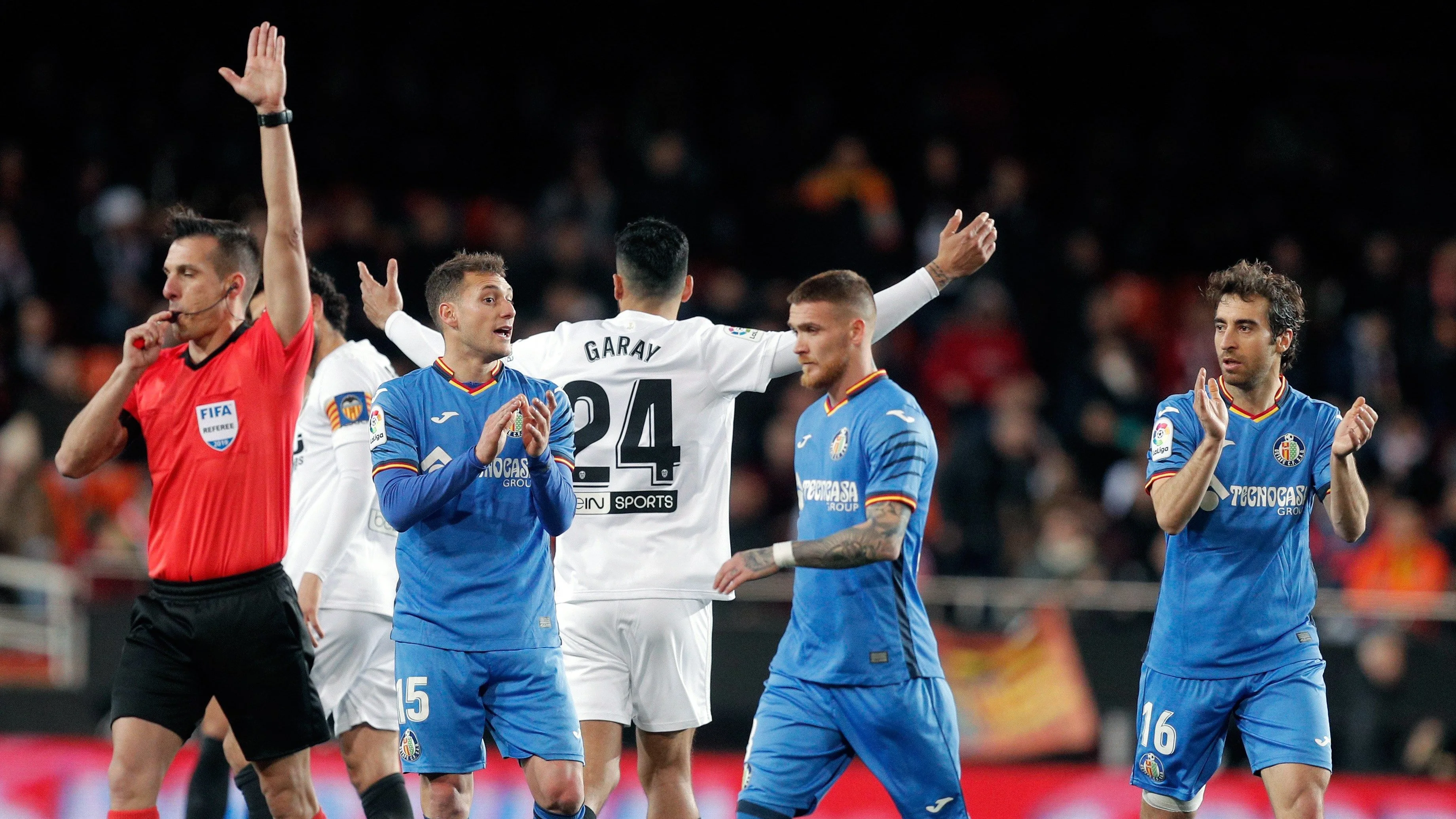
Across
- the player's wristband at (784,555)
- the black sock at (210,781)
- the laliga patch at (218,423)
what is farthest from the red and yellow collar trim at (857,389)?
the black sock at (210,781)

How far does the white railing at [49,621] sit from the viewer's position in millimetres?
11781

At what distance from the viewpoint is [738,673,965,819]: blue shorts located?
5.96m

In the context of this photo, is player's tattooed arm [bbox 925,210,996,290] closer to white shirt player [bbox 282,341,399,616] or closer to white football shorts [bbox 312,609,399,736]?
white shirt player [bbox 282,341,399,616]

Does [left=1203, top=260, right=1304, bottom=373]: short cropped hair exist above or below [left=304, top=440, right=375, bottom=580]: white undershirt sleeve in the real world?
above

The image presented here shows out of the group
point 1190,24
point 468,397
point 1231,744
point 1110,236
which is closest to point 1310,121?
point 1190,24

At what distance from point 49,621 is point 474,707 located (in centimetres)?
716

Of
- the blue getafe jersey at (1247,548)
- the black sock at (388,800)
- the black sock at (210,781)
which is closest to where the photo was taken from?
the blue getafe jersey at (1247,548)

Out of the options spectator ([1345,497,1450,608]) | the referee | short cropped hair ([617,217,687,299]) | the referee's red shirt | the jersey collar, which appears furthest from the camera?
spectator ([1345,497,1450,608])

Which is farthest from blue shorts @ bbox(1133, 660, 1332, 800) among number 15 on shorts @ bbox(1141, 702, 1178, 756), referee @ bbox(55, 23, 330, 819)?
referee @ bbox(55, 23, 330, 819)

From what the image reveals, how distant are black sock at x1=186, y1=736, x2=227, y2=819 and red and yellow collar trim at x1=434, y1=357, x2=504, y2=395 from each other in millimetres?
2454

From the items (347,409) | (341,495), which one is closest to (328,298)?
(347,409)

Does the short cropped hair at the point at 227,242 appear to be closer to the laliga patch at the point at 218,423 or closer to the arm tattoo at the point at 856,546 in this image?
the laliga patch at the point at 218,423

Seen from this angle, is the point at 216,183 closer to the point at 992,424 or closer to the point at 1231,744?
the point at 992,424

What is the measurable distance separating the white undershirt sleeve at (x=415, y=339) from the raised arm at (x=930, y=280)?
162 centimetres
